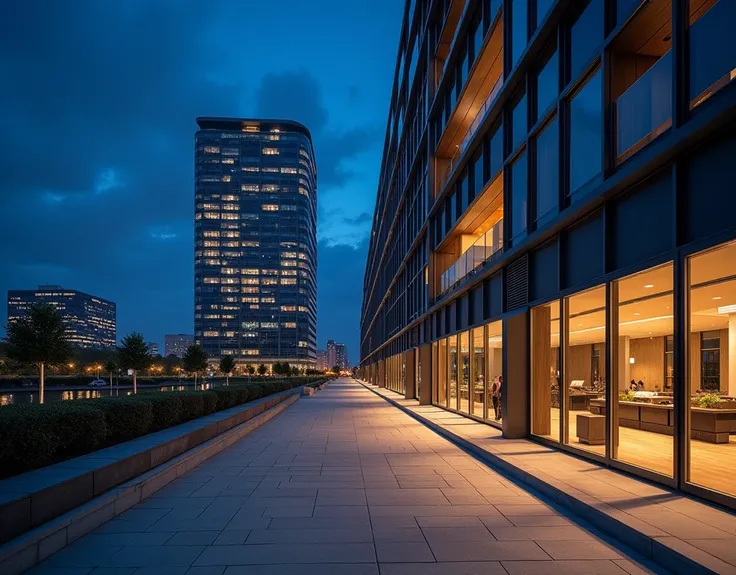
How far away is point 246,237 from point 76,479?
173 m

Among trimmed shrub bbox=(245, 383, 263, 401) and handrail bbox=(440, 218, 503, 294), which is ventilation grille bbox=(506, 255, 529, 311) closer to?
handrail bbox=(440, 218, 503, 294)

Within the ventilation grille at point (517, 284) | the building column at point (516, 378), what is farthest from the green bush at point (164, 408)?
the ventilation grille at point (517, 284)

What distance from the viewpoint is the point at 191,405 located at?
13844 millimetres

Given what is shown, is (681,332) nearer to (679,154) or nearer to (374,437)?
(679,154)

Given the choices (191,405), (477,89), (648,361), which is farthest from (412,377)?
(191,405)

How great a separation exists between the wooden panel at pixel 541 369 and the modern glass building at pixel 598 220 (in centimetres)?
4

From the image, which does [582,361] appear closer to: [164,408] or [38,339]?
[164,408]

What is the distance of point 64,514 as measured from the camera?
605 centimetres

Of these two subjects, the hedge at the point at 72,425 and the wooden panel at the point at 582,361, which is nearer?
the hedge at the point at 72,425

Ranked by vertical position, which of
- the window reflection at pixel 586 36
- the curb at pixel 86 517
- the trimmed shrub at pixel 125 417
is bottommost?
the curb at pixel 86 517

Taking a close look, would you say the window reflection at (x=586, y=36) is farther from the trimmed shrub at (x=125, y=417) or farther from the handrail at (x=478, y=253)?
the trimmed shrub at (x=125, y=417)

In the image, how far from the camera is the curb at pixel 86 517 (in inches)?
198

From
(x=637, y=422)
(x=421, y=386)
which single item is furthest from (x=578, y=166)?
(x=421, y=386)

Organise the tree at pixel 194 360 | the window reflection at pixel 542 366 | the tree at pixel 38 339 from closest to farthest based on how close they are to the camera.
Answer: the window reflection at pixel 542 366
the tree at pixel 38 339
the tree at pixel 194 360
